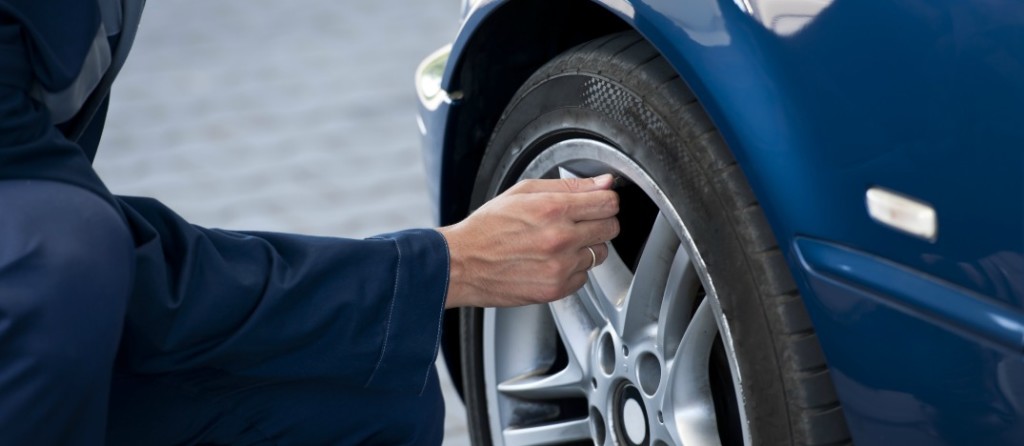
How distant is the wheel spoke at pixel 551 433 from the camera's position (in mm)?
1929

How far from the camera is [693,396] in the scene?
1.64m

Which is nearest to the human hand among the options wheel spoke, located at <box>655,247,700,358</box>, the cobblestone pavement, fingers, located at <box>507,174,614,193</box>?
fingers, located at <box>507,174,614,193</box>

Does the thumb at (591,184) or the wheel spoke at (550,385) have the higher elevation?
the thumb at (591,184)

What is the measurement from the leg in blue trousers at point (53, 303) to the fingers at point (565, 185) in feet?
1.68

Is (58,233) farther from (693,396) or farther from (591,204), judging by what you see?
(693,396)

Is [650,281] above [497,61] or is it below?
below

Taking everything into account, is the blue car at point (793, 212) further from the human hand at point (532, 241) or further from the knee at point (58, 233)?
the knee at point (58, 233)

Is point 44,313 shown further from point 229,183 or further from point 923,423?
point 229,183

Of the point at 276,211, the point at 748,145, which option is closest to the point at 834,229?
the point at 748,145

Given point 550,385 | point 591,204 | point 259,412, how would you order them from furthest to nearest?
point 550,385
point 259,412
point 591,204

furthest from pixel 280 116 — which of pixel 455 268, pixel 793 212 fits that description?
pixel 793 212

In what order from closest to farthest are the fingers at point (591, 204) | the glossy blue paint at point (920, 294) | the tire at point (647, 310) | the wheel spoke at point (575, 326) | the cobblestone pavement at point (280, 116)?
1. the glossy blue paint at point (920, 294)
2. the tire at point (647, 310)
3. the fingers at point (591, 204)
4. the wheel spoke at point (575, 326)
5. the cobblestone pavement at point (280, 116)

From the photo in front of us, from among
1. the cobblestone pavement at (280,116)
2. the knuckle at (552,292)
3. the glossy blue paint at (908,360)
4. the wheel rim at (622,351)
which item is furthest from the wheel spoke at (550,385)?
the cobblestone pavement at (280,116)

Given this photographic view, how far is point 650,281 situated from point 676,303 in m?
0.06
